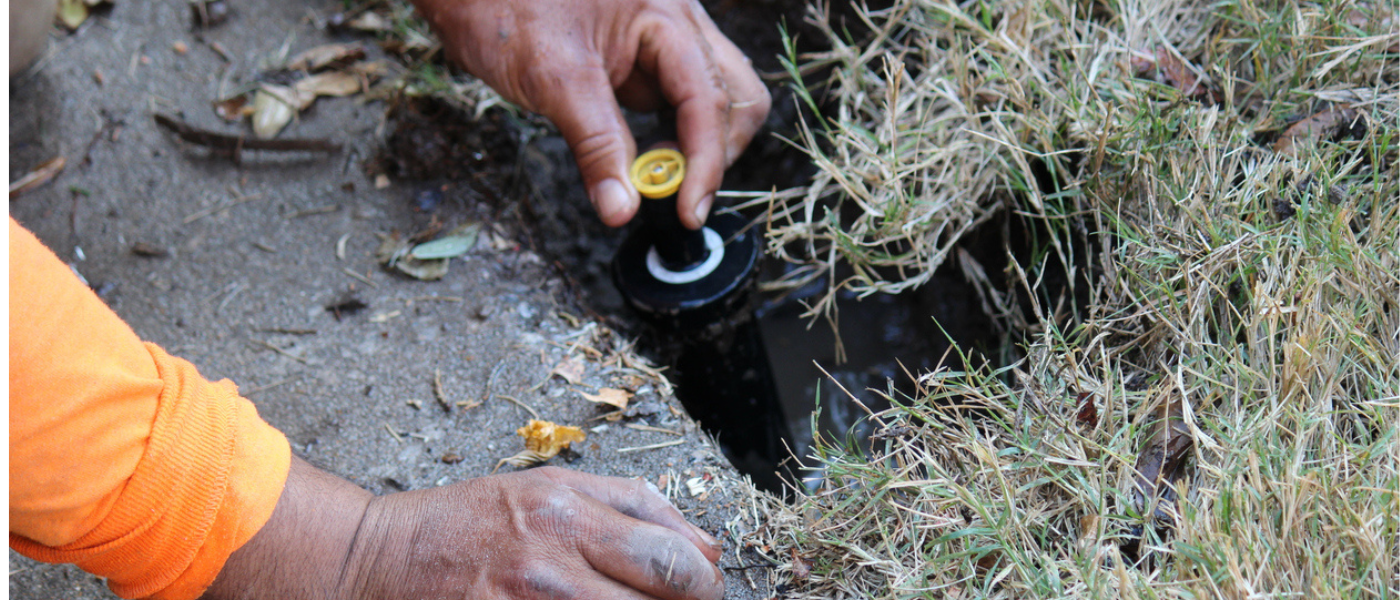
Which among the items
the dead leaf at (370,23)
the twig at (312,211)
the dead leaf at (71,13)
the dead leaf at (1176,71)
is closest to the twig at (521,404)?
the twig at (312,211)

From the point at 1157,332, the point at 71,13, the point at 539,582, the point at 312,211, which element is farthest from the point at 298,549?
the point at 71,13

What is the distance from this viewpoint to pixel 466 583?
1260mm

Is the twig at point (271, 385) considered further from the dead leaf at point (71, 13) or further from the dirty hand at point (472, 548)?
the dead leaf at point (71, 13)

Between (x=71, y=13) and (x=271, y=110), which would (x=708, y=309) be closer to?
(x=271, y=110)

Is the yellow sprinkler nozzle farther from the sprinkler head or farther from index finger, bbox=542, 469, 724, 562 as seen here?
index finger, bbox=542, 469, 724, 562

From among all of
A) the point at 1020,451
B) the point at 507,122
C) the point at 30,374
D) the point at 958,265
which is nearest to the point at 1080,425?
the point at 1020,451

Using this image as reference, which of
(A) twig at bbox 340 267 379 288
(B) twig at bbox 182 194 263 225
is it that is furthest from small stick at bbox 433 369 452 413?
(B) twig at bbox 182 194 263 225

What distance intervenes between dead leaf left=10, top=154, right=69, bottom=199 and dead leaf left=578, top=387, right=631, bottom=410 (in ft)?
4.88

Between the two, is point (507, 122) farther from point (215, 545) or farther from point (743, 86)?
point (215, 545)

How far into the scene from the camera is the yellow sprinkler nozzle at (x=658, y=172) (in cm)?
176

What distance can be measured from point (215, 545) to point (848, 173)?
1.32 m

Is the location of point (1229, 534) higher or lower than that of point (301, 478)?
higher

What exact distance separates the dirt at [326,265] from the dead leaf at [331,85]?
55mm

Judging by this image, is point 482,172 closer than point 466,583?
No
